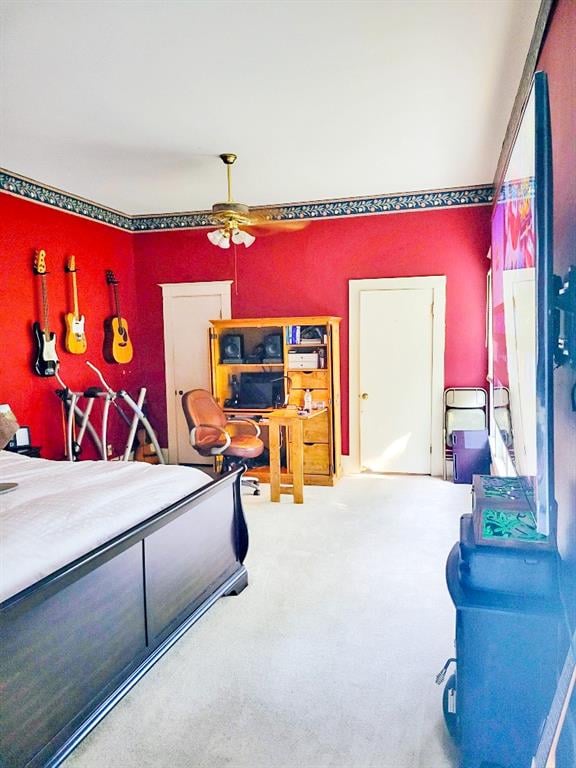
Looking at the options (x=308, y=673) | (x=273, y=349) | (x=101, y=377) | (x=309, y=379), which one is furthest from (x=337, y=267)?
(x=308, y=673)

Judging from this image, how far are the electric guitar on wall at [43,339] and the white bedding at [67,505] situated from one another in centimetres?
169

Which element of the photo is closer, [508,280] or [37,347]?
[508,280]

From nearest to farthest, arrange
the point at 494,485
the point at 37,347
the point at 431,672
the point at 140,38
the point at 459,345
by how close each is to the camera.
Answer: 1. the point at 494,485
2. the point at 431,672
3. the point at 140,38
4. the point at 37,347
5. the point at 459,345

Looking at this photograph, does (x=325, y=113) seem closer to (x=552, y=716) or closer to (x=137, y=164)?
(x=137, y=164)

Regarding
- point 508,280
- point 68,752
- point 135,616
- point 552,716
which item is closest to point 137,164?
point 508,280

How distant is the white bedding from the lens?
178 centimetres

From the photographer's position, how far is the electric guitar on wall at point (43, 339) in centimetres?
464

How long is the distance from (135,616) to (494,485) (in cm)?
151

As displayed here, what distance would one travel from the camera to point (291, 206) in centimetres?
552

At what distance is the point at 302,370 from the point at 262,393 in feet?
1.51

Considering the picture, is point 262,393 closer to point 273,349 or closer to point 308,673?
point 273,349

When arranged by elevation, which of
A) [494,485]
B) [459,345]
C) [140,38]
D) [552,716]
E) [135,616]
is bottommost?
[135,616]

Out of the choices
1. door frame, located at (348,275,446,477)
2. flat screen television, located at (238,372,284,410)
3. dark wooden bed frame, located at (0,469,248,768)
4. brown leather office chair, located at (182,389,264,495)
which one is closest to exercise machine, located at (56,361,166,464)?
brown leather office chair, located at (182,389,264,495)

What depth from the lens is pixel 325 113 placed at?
3289mm
